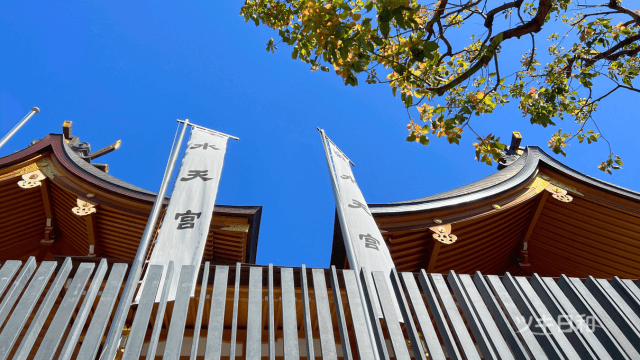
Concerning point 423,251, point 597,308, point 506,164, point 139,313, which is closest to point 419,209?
point 423,251

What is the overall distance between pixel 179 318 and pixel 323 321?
88cm

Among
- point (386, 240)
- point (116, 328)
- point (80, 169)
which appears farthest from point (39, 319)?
point (80, 169)

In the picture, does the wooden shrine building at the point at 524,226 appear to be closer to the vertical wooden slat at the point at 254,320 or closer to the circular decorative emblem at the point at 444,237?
the circular decorative emblem at the point at 444,237

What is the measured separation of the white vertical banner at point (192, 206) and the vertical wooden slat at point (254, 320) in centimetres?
56

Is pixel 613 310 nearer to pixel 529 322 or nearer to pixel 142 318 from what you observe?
pixel 529 322

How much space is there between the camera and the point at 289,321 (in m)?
2.82

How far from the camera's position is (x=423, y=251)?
8.45 meters

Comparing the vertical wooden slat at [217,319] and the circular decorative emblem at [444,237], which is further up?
the circular decorative emblem at [444,237]

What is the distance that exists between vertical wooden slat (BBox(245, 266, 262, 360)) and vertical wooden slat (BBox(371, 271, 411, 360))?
0.79 metres

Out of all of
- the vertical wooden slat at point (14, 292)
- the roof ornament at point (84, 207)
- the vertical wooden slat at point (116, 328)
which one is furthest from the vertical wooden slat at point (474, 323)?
the roof ornament at point (84, 207)

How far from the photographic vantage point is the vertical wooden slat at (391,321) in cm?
262

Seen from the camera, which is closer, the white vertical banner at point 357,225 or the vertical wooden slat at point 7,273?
the vertical wooden slat at point 7,273

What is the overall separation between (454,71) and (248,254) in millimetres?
4926

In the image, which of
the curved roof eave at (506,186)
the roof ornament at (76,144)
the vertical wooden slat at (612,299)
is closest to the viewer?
the vertical wooden slat at (612,299)
